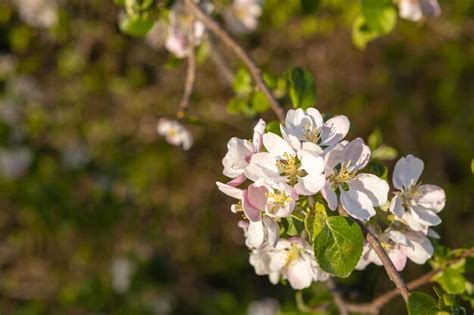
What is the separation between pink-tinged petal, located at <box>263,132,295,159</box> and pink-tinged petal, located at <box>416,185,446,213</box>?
1.08 ft

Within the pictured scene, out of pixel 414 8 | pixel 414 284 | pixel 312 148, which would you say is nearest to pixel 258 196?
pixel 312 148

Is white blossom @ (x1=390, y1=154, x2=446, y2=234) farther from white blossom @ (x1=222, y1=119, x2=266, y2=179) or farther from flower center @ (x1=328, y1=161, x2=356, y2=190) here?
white blossom @ (x1=222, y1=119, x2=266, y2=179)

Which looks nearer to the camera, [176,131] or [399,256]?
[399,256]

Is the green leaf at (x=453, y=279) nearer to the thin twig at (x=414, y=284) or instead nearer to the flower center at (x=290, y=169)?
the thin twig at (x=414, y=284)

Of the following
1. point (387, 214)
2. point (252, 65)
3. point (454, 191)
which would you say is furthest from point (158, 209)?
point (387, 214)

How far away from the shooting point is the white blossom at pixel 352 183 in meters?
1.06

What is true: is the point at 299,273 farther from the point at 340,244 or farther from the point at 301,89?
the point at 301,89

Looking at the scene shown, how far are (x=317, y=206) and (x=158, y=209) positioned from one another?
247 centimetres

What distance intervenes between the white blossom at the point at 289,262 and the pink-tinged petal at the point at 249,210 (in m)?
0.20

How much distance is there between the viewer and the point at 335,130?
112 cm

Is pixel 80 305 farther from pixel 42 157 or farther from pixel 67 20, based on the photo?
pixel 67 20

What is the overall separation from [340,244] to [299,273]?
0.90ft

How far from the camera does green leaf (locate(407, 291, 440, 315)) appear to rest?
105 centimetres

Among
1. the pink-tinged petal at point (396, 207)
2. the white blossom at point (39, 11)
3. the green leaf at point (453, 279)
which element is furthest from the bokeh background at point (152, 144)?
the pink-tinged petal at point (396, 207)
